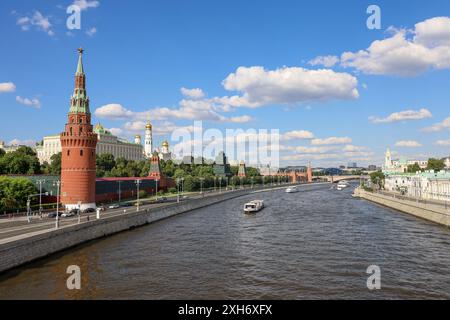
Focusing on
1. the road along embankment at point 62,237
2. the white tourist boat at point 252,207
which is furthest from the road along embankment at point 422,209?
the road along embankment at point 62,237

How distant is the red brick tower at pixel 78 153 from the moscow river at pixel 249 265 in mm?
14146

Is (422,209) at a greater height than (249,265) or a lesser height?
greater

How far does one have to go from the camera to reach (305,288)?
931 inches

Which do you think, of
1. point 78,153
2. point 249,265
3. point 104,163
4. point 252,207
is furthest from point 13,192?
point 104,163

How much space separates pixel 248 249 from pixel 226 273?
29.6 feet

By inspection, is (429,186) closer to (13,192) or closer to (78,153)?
(78,153)

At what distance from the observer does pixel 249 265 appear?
29.8 metres

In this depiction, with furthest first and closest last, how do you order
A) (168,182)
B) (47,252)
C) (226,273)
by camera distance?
(168,182)
(47,252)
(226,273)

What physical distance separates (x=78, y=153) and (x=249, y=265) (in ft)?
125

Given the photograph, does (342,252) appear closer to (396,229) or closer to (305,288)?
(305,288)

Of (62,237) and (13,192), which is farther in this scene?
(13,192)

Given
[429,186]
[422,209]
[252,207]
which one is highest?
[429,186]

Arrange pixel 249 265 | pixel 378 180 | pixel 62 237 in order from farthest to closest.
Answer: pixel 378 180 < pixel 62 237 < pixel 249 265
